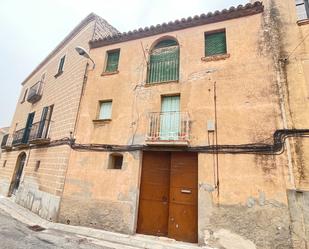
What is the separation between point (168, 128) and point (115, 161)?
2661 mm

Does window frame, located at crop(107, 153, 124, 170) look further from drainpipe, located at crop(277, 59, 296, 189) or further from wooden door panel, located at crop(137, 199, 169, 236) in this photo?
drainpipe, located at crop(277, 59, 296, 189)

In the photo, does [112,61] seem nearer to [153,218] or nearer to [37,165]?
[37,165]

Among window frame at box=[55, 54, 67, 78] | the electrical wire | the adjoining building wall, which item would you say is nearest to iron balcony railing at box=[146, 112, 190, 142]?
the adjoining building wall

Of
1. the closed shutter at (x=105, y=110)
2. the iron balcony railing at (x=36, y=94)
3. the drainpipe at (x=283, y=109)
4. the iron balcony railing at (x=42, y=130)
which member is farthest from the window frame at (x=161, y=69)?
the iron balcony railing at (x=36, y=94)

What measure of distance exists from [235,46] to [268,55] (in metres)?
1.20

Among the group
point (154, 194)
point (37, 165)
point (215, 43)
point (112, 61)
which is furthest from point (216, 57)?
point (37, 165)

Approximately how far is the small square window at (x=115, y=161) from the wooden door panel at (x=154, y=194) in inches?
43.6

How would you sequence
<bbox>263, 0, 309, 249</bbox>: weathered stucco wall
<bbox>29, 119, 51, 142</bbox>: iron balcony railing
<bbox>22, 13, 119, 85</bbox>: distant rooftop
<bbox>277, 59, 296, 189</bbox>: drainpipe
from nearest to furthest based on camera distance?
1. <bbox>263, 0, 309, 249</bbox>: weathered stucco wall
2. <bbox>277, 59, 296, 189</bbox>: drainpipe
3. <bbox>29, 119, 51, 142</bbox>: iron balcony railing
4. <bbox>22, 13, 119, 85</bbox>: distant rooftop

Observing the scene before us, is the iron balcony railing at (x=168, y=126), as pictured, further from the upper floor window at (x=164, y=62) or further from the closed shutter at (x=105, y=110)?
the closed shutter at (x=105, y=110)

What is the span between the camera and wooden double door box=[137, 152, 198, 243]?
6129 mm

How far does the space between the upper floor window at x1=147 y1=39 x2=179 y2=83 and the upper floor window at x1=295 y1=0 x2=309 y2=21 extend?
4514 millimetres

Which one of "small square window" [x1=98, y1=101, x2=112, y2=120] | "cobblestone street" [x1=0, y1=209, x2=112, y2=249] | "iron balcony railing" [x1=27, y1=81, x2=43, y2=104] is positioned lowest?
"cobblestone street" [x1=0, y1=209, x2=112, y2=249]

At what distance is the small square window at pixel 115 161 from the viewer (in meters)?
7.56

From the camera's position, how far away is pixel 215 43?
7512 mm
